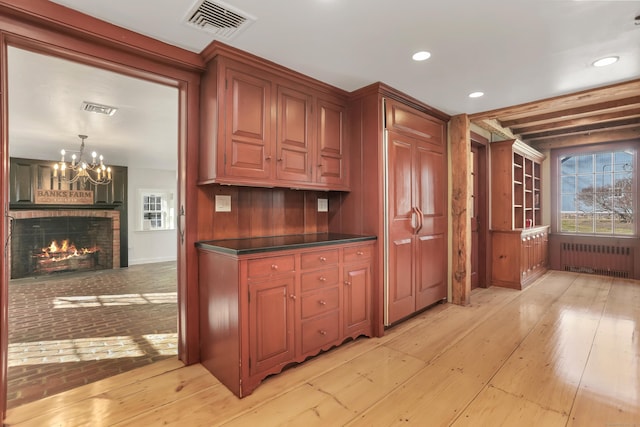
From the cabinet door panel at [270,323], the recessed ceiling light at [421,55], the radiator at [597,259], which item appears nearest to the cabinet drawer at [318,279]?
the cabinet door panel at [270,323]

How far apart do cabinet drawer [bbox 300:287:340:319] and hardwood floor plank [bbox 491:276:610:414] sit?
1245mm

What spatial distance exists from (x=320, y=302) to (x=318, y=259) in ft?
1.13

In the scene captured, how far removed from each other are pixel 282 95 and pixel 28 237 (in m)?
7.19

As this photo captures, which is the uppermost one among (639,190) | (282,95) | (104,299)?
(282,95)

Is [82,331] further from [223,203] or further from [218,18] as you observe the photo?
[218,18]

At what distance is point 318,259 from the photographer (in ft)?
8.07

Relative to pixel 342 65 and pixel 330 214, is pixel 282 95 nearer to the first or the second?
pixel 342 65

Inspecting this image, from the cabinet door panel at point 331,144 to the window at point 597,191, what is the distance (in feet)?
17.1

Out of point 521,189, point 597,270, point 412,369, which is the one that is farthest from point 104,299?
point 597,270

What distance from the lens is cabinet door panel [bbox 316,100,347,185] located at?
9.54 feet

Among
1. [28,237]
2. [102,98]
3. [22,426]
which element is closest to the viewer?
[22,426]

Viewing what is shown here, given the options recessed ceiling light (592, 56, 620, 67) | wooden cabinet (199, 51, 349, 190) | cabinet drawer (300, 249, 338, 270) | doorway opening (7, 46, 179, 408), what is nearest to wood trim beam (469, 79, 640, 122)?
recessed ceiling light (592, 56, 620, 67)

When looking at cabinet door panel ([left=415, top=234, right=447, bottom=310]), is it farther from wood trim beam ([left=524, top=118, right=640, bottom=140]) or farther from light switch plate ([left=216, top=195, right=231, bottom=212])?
wood trim beam ([left=524, top=118, right=640, bottom=140])

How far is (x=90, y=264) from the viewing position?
7.25m
